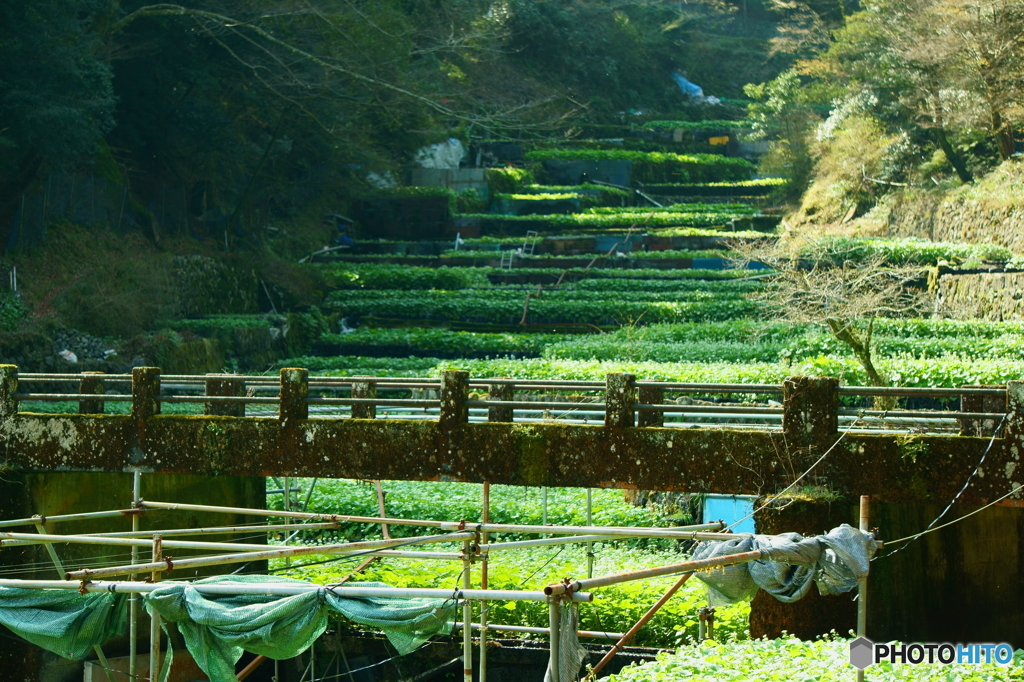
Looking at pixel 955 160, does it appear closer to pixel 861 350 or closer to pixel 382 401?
pixel 861 350

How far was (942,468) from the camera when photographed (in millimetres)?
11945

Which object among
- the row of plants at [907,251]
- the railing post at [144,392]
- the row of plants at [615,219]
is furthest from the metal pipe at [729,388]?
the row of plants at [615,219]

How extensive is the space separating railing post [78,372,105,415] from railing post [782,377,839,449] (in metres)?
9.19

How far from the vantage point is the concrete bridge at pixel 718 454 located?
39.3 ft

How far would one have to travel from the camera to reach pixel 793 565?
30.9 feet

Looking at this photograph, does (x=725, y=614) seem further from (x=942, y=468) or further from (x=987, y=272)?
(x=987, y=272)

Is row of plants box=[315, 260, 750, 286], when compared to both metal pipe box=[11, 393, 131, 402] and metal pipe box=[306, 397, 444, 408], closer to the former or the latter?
metal pipe box=[11, 393, 131, 402]

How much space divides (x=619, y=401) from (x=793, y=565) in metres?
3.88

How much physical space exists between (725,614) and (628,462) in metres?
2.89

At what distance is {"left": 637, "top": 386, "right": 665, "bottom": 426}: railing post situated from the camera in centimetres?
1303

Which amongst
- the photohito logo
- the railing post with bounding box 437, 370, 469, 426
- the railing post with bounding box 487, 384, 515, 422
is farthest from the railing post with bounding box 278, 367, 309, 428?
the photohito logo

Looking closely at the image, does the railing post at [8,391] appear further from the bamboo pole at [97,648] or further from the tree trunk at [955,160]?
the tree trunk at [955,160]


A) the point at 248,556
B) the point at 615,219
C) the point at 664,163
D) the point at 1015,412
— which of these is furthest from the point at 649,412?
the point at 664,163

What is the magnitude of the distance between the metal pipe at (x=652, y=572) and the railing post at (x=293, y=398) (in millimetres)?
6300
